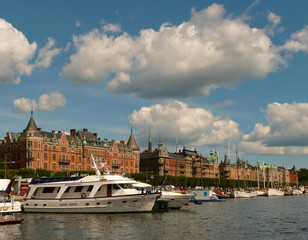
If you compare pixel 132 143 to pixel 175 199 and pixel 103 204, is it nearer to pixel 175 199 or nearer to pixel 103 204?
pixel 175 199

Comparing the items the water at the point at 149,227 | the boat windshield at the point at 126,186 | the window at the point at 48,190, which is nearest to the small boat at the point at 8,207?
the water at the point at 149,227

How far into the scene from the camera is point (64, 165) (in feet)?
473

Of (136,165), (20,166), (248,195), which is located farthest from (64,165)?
(248,195)

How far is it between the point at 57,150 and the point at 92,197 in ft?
288

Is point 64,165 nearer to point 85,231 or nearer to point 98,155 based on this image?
point 98,155

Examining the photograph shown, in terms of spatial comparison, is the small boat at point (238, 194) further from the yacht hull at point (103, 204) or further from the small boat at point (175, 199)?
the yacht hull at point (103, 204)

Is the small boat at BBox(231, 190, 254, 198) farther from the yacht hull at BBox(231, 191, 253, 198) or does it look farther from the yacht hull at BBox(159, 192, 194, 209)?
the yacht hull at BBox(159, 192, 194, 209)

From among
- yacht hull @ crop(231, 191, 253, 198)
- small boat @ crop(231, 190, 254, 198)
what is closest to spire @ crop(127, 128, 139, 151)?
small boat @ crop(231, 190, 254, 198)

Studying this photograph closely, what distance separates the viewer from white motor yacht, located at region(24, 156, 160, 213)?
56.8 metres

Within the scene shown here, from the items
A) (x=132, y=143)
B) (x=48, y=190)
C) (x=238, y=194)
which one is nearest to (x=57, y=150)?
(x=132, y=143)

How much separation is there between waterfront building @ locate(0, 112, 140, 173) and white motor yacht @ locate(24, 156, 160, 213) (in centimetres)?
5678

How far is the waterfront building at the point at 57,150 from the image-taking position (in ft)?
436

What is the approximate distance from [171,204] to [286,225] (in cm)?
2079

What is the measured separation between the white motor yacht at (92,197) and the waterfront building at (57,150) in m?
56.8
